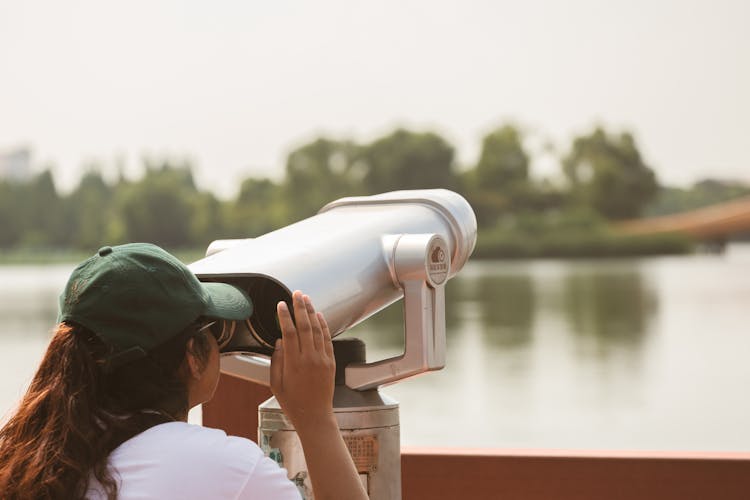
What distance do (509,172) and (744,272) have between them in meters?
12.8

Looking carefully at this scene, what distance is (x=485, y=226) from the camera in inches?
1665

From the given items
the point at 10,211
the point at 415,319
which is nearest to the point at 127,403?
the point at 415,319

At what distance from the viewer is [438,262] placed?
1.54m

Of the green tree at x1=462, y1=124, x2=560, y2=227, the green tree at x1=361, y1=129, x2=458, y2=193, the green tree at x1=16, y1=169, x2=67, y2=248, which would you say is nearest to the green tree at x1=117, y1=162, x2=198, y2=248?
the green tree at x1=16, y1=169, x2=67, y2=248

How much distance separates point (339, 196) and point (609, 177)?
9.86 m

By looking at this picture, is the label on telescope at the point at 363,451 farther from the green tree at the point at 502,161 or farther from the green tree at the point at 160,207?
the green tree at the point at 502,161

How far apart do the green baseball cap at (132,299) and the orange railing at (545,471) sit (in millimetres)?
746

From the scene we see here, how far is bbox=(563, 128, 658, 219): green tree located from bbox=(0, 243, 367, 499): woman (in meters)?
41.1

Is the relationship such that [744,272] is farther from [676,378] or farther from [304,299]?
[304,299]

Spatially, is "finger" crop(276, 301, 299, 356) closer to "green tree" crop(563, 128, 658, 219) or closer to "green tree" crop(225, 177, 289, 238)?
"green tree" crop(225, 177, 289, 238)

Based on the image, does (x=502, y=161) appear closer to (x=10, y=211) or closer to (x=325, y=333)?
(x=10, y=211)

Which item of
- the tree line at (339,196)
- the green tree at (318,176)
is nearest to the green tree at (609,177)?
the tree line at (339,196)

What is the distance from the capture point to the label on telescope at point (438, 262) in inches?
59.8

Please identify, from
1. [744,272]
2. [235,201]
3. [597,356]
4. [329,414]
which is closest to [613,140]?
[744,272]
